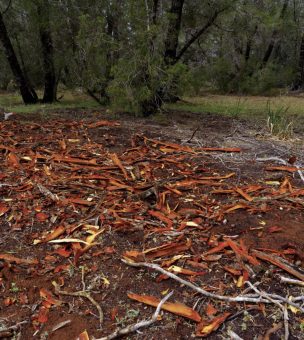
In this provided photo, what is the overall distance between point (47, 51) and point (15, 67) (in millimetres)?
1168

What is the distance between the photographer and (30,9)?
37.4 feet

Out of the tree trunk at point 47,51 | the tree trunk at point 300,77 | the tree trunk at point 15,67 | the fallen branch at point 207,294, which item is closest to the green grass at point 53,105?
the tree trunk at point 15,67

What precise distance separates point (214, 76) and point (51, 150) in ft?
48.7

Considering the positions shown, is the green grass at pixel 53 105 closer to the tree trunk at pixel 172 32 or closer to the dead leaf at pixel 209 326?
the tree trunk at pixel 172 32

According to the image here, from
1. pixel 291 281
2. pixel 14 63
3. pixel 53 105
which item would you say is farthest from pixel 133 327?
pixel 14 63

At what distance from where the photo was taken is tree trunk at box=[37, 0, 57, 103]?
1147 cm

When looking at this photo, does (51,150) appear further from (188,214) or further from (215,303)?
(215,303)

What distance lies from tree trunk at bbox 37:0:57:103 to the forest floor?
23.1 ft

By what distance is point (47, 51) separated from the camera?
12398mm

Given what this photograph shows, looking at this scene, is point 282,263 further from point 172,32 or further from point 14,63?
point 14,63

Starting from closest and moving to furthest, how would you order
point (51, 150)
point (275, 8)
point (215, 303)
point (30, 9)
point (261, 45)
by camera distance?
point (215, 303) → point (51, 150) → point (30, 9) → point (275, 8) → point (261, 45)

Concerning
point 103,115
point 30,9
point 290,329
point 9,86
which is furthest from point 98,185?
point 9,86

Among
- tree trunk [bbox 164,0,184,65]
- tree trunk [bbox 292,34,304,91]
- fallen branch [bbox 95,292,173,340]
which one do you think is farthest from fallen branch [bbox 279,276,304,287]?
tree trunk [bbox 292,34,304,91]

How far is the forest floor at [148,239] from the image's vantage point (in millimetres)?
2557
